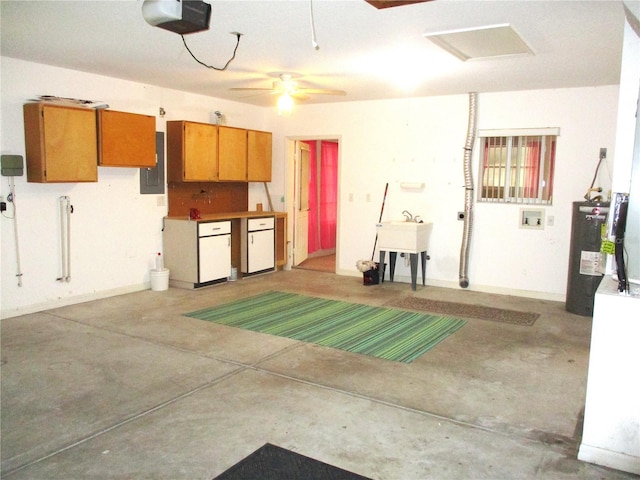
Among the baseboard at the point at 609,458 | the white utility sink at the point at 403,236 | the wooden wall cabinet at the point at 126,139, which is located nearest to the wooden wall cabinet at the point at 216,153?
the wooden wall cabinet at the point at 126,139

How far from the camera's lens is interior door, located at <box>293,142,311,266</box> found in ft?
27.5

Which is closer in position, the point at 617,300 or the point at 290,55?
the point at 617,300

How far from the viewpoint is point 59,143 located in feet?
16.8

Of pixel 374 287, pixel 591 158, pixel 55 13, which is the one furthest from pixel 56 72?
pixel 591 158

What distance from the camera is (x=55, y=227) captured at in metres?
5.47

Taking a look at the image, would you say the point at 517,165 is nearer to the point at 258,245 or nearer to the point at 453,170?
the point at 453,170

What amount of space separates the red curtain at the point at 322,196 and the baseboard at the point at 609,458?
7.10 metres

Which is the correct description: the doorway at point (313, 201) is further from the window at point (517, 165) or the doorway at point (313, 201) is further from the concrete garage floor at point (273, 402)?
the concrete garage floor at point (273, 402)

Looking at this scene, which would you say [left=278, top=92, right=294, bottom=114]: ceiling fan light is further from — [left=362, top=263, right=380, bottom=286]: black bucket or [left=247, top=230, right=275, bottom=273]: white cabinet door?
[left=362, top=263, right=380, bottom=286]: black bucket

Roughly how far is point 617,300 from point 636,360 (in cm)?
31

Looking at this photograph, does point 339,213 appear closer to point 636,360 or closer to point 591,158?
point 591,158

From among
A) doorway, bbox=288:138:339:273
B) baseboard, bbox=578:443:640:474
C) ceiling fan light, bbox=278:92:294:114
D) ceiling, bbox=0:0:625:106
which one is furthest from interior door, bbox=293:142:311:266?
baseboard, bbox=578:443:640:474

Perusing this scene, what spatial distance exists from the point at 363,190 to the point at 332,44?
3.49 meters

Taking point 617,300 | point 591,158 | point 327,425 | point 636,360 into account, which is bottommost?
point 327,425
